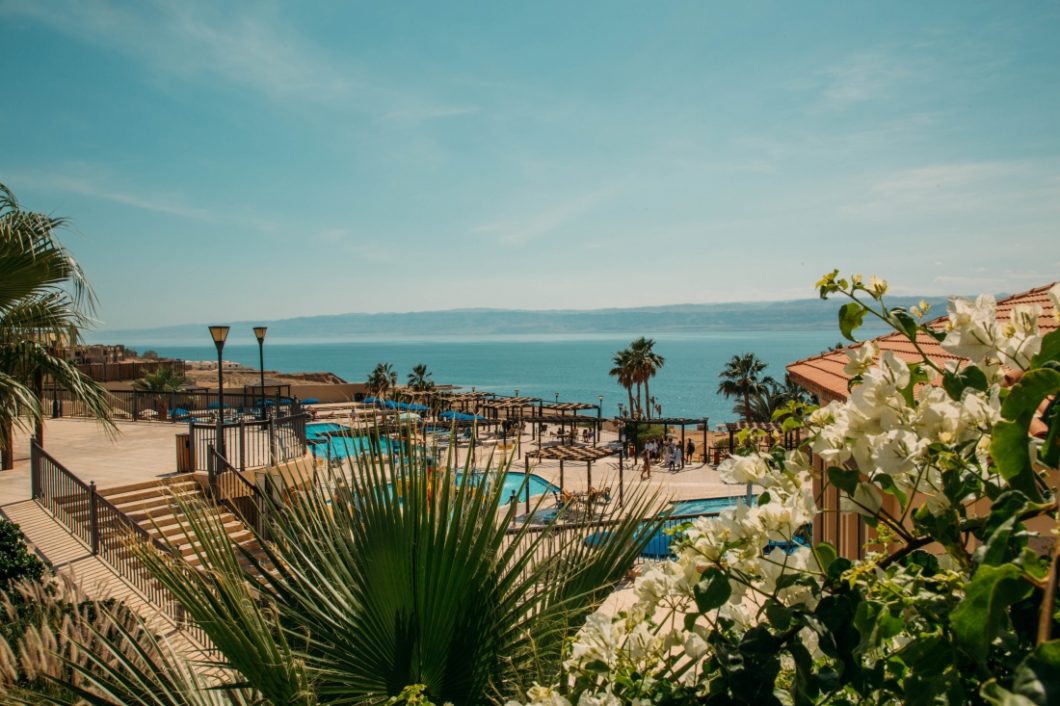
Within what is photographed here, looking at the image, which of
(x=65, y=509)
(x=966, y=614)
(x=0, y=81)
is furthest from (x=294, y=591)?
(x=0, y=81)

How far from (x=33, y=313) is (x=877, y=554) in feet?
34.3

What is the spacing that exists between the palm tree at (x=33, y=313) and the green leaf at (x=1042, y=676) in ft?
31.1

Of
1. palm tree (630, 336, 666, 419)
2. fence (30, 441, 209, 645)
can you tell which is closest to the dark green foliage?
fence (30, 441, 209, 645)

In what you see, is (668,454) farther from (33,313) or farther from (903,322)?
(903,322)

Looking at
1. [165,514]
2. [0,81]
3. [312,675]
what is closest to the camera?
[312,675]

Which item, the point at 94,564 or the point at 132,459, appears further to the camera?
the point at 132,459

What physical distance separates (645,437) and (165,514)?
29758 mm

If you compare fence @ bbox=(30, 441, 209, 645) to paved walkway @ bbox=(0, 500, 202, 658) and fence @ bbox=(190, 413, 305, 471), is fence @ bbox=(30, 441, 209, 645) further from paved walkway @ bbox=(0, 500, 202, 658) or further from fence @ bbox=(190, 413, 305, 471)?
fence @ bbox=(190, 413, 305, 471)

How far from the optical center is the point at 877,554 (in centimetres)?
122

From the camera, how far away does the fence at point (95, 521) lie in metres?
10.1

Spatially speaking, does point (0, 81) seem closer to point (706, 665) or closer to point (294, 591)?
point (294, 591)

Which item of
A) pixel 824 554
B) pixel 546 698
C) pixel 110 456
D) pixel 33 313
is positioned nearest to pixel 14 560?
pixel 33 313

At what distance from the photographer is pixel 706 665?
1.37 m

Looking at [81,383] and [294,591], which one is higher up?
[81,383]
